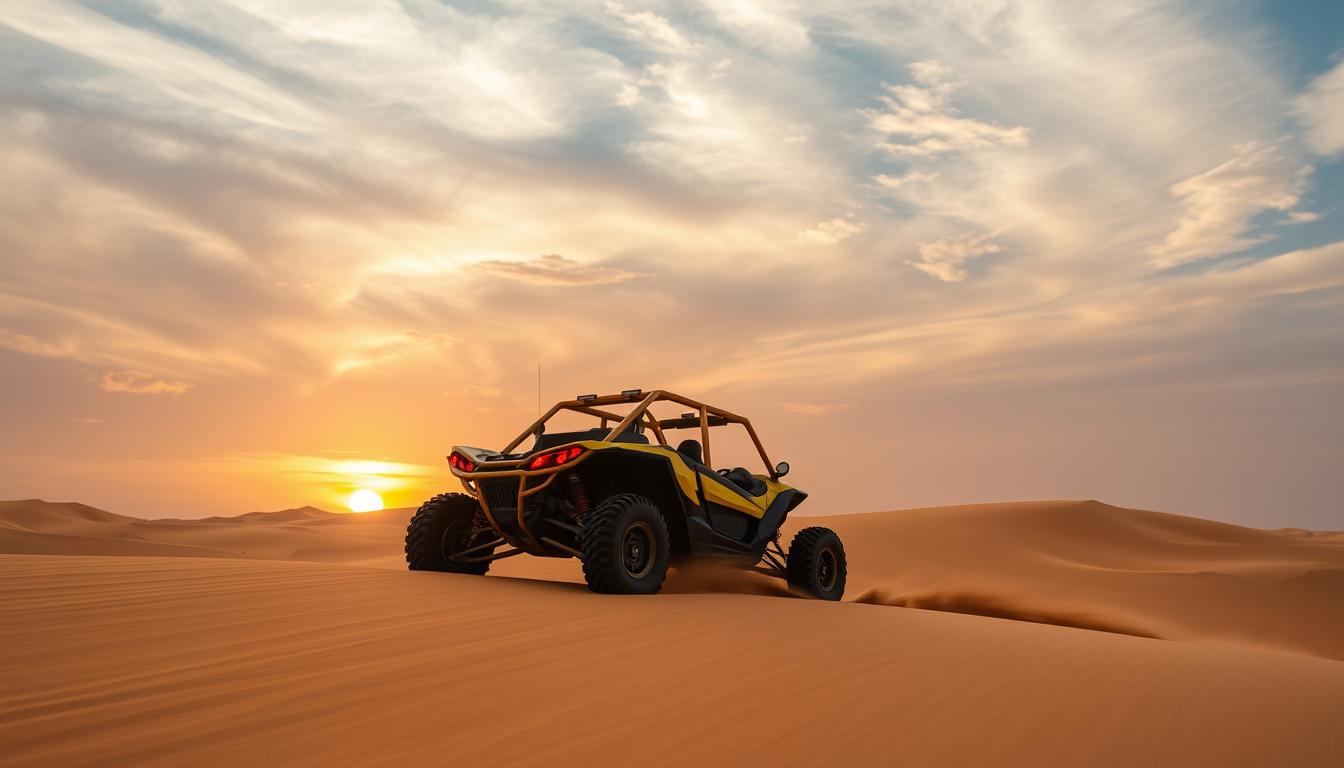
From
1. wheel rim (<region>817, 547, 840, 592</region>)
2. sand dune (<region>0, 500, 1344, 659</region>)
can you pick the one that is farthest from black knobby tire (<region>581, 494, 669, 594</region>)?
wheel rim (<region>817, 547, 840, 592</region>)

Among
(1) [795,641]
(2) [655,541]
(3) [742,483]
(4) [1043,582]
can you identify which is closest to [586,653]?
(1) [795,641]

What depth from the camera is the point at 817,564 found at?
30.3ft

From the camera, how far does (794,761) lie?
9.31ft

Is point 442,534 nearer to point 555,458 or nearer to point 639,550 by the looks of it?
point 555,458

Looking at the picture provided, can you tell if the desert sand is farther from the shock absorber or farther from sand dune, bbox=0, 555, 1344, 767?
the shock absorber

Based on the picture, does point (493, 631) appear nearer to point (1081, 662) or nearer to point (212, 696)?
point (212, 696)

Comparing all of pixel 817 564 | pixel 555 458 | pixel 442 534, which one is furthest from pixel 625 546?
pixel 817 564

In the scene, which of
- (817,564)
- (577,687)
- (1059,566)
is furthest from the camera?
(1059,566)

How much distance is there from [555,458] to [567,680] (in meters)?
3.43

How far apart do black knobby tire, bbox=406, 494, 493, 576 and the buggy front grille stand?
77 centimetres

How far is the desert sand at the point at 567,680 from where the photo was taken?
114 inches

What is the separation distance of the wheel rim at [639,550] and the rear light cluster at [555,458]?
686 millimetres

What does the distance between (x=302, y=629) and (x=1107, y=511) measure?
20.6 m

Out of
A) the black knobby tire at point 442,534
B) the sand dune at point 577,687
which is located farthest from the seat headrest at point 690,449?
the sand dune at point 577,687
